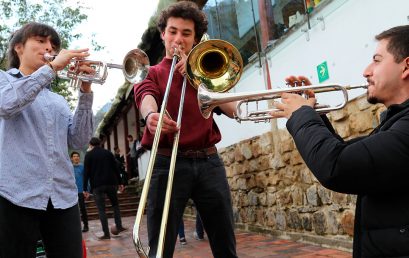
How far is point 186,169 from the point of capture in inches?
93.6

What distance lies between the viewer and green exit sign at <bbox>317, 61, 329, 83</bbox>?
4.54 metres

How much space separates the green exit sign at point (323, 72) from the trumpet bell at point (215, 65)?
7.52 feet

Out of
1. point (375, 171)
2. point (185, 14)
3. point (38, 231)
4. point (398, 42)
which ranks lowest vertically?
point (38, 231)

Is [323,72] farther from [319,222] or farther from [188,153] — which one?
[188,153]

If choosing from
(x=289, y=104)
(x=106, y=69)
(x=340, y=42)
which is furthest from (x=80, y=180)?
(x=289, y=104)

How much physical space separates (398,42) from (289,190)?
3.81 m

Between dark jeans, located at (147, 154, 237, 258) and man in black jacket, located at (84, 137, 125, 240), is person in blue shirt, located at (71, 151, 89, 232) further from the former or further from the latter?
dark jeans, located at (147, 154, 237, 258)

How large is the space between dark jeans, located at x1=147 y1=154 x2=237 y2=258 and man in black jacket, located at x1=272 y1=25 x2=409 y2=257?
0.80 meters

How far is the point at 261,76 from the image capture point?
20.0ft

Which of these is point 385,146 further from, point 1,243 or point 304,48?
point 304,48

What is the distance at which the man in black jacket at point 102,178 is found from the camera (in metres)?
7.48

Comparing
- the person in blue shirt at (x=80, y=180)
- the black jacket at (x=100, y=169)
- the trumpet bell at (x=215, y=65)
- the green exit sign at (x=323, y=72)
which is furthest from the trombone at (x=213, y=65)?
the person in blue shirt at (x=80, y=180)

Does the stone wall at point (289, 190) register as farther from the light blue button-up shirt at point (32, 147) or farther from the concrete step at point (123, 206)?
the concrete step at point (123, 206)

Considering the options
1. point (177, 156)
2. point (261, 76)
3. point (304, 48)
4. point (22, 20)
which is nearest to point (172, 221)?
point (177, 156)
